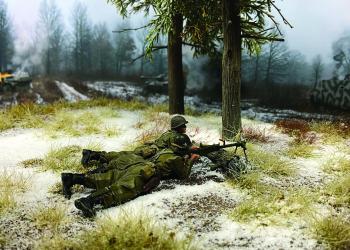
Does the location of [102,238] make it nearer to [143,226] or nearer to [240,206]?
[143,226]

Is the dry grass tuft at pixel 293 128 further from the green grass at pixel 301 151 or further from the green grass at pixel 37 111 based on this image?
the green grass at pixel 37 111

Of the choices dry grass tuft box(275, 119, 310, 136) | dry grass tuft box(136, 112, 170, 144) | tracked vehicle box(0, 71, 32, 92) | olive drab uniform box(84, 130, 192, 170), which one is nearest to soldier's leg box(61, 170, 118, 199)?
olive drab uniform box(84, 130, 192, 170)

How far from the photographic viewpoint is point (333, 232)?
4.68m

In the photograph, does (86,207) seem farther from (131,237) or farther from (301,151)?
(301,151)

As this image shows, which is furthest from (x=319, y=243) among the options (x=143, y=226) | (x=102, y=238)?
(x=102, y=238)

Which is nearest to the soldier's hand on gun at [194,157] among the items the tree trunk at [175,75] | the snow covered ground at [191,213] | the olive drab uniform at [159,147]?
the olive drab uniform at [159,147]

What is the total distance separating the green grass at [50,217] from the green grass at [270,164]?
356 cm

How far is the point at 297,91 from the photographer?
91.0 feet

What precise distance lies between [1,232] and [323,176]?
517cm

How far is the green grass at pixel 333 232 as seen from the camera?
15.0 feet

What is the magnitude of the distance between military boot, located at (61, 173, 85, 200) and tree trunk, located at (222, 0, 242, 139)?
146 inches

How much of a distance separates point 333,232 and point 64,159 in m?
4.91

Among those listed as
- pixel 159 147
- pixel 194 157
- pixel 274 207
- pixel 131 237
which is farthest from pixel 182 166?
pixel 131 237

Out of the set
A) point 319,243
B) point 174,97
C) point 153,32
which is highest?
point 153,32
